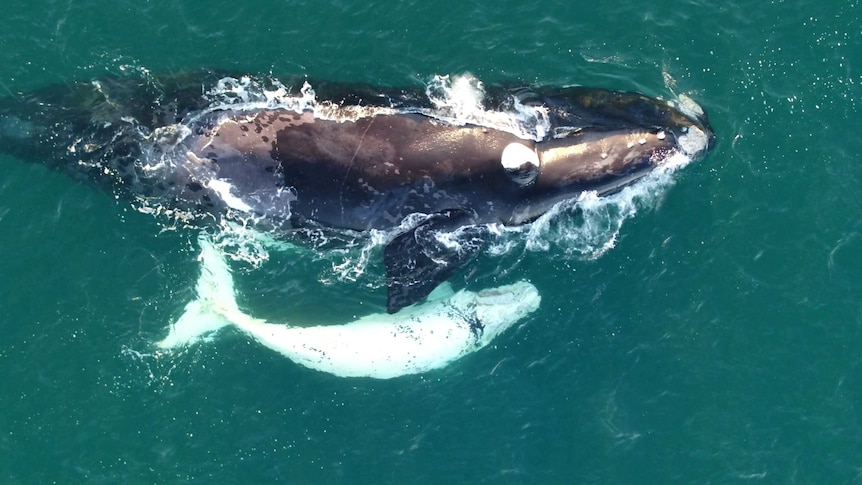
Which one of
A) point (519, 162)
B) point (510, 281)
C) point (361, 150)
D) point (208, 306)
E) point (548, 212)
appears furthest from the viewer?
point (510, 281)

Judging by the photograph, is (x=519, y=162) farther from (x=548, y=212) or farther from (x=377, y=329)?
(x=377, y=329)

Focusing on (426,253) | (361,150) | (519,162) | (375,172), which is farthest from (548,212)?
(361,150)

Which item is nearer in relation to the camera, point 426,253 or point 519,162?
point 519,162

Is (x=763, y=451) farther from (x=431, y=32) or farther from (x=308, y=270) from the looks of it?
(x=431, y=32)

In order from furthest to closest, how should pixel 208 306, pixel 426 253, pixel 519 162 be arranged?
pixel 208 306, pixel 426 253, pixel 519 162

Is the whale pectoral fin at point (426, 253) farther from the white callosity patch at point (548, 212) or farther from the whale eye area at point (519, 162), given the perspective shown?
the whale eye area at point (519, 162)

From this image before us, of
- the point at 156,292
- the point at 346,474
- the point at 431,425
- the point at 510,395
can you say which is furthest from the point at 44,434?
the point at 510,395
